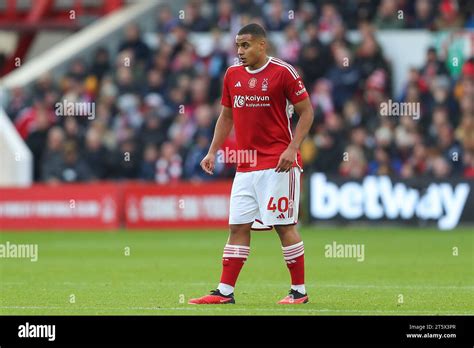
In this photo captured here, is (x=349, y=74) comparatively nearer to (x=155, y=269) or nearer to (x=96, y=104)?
(x=96, y=104)

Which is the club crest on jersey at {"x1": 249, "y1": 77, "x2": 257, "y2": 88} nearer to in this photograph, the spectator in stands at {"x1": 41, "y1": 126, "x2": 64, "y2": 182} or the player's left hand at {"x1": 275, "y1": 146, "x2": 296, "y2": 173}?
the player's left hand at {"x1": 275, "y1": 146, "x2": 296, "y2": 173}

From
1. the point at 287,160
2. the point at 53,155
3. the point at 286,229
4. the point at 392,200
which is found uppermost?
the point at 53,155

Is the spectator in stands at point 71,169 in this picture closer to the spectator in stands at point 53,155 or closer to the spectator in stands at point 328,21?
the spectator in stands at point 53,155

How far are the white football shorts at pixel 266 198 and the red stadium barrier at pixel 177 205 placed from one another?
13.7m

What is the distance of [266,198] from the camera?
1288 centimetres

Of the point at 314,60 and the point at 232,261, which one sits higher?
the point at 314,60

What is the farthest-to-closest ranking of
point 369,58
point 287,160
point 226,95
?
point 369,58 → point 226,95 → point 287,160

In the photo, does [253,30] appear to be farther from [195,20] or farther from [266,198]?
[195,20]

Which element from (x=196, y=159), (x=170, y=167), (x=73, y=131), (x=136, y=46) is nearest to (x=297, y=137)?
(x=196, y=159)

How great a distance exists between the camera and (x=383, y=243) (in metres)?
22.7

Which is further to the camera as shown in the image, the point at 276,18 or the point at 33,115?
the point at 276,18

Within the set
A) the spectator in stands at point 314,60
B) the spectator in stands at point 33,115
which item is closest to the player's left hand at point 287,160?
the spectator in stands at point 314,60

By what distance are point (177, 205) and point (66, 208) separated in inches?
87.3

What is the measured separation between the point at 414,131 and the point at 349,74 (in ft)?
7.16
